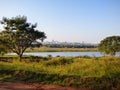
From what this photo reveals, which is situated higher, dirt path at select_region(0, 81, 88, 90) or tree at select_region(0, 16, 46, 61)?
tree at select_region(0, 16, 46, 61)

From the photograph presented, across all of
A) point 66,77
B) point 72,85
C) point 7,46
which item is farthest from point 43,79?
point 7,46

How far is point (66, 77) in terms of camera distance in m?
12.4

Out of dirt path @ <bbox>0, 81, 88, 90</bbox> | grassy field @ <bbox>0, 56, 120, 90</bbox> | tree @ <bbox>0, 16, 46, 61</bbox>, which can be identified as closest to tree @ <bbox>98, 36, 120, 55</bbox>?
tree @ <bbox>0, 16, 46, 61</bbox>

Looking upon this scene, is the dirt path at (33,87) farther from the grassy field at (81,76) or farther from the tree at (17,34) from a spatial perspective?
the tree at (17,34)

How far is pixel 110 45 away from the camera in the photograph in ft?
176

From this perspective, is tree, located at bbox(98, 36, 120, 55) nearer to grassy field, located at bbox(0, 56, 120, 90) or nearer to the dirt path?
grassy field, located at bbox(0, 56, 120, 90)

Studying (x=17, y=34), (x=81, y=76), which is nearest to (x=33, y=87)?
(x=81, y=76)

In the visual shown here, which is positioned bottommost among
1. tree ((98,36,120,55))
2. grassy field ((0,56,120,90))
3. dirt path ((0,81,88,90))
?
dirt path ((0,81,88,90))

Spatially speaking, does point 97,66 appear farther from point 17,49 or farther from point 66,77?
point 17,49

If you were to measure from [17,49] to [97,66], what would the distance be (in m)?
28.5

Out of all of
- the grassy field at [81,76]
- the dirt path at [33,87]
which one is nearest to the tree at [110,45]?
the grassy field at [81,76]

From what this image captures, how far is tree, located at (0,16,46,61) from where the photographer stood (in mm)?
38938

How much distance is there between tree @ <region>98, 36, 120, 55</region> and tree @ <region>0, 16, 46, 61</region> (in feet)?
62.0

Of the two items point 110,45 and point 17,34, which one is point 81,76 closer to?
point 17,34
